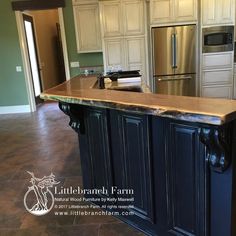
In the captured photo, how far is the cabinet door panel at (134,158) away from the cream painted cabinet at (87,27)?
4.18 metres

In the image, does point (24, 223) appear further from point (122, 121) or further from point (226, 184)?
point (226, 184)

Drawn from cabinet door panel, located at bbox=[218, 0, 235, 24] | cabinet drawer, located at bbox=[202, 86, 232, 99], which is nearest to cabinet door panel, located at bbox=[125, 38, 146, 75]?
cabinet drawer, located at bbox=[202, 86, 232, 99]

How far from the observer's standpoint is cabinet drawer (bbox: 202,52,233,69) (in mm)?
5125

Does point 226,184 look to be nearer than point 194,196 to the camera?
Yes

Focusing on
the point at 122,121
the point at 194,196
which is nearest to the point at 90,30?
the point at 122,121

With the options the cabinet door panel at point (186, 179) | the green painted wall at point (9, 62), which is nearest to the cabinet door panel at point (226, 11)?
the cabinet door panel at point (186, 179)

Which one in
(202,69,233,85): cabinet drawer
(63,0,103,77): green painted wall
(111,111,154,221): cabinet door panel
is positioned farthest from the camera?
(63,0,103,77): green painted wall

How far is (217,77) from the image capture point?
528 cm

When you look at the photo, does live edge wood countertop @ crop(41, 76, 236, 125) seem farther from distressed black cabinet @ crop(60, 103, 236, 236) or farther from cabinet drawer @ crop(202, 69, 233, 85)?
cabinet drawer @ crop(202, 69, 233, 85)

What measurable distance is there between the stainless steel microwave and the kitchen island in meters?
3.84

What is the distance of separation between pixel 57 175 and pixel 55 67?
647cm

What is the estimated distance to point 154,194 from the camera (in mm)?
1743

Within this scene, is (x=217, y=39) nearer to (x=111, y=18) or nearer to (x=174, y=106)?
(x=111, y=18)

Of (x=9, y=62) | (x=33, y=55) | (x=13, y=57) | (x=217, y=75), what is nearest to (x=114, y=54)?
(x=217, y=75)
